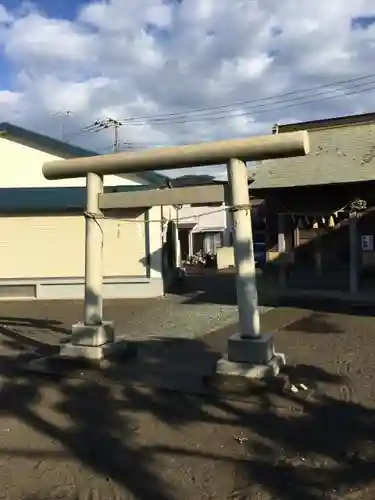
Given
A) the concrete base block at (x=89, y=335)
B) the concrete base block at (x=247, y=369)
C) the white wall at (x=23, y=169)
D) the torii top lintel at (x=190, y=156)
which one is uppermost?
the white wall at (x=23, y=169)

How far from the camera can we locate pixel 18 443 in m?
4.99

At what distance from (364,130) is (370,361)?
29.3 feet

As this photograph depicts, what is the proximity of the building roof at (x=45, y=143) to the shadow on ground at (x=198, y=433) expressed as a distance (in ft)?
40.0

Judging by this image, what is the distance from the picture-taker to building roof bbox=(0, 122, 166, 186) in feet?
58.3

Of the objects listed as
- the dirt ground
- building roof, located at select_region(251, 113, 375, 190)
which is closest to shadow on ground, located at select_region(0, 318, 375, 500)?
the dirt ground

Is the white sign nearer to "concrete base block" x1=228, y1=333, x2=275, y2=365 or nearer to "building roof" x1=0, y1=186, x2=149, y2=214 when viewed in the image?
"building roof" x1=0, y1=186, x2=149, y2=214

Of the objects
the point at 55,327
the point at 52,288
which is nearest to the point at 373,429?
the point at 55,327

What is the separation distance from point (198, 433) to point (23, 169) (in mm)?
14981

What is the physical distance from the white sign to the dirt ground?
6122 millimetres

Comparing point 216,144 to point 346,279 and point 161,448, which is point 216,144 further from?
point 346,279

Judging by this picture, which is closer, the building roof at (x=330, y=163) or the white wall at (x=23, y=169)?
the building roof at (x=330, y=163)

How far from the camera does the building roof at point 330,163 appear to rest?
1298 centimetres

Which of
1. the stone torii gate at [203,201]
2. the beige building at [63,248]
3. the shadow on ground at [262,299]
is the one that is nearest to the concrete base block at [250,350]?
the stone torii gate at [203,201]

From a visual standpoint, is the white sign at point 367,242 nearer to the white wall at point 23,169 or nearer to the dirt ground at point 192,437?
the dirt ground at point 192,437
